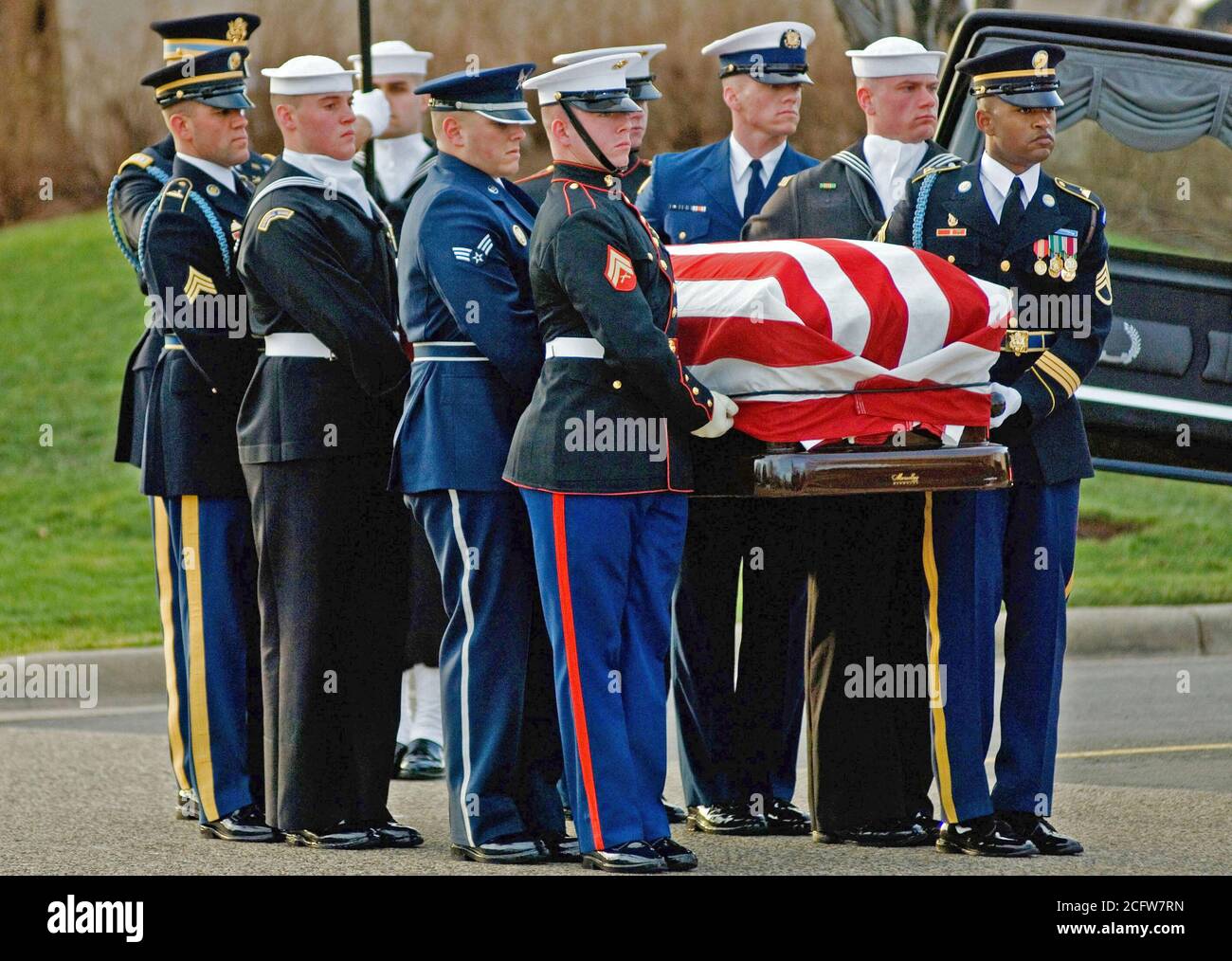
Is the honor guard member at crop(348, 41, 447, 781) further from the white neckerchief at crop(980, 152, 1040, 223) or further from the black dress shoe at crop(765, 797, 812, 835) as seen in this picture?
the white neckerchief at crop(980, 152, 1040, 223)

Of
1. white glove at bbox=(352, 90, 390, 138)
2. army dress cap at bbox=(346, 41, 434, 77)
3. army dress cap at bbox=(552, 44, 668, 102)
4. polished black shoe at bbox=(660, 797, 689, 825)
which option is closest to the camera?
army dress cap at bbox=(552, 44, 668, 102)

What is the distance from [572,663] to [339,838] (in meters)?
0.93

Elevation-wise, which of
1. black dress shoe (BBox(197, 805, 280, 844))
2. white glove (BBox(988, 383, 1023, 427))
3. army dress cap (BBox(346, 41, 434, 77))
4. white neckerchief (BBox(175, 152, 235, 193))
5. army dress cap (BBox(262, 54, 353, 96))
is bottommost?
black dress shoe (BBox(197, 805, 280, 844))

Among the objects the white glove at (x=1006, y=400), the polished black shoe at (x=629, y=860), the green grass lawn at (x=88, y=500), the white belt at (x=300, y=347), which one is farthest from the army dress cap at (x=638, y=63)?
the green grass lawn at (x=88, y=500)

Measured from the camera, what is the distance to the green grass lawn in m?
10.2

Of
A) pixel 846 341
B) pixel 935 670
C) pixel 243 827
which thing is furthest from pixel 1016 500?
pixel 243 827

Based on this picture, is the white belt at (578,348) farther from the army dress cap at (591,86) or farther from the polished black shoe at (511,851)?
the polished black shoe at (511,851)

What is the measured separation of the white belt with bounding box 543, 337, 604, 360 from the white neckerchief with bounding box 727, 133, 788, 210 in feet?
5.15

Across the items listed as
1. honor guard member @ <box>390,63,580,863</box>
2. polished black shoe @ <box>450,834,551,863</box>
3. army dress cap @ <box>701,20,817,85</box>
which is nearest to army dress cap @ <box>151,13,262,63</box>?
honor guard member @ <box>390,63,580,863</box>

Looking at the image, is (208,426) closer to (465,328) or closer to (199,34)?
(465,328)

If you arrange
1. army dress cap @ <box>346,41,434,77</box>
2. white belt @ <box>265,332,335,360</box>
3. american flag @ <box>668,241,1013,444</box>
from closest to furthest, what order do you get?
american flag @ <box>668,241,1013,444</box> < white belt @ <box>265,332,335,360</box> < army dress cap @ <box>346,41,434,77</box>

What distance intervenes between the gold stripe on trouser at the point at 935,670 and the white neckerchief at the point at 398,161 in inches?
110

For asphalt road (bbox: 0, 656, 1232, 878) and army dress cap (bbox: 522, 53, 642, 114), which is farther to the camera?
asphalt road (bbox: 0, 656, 1232, 878)

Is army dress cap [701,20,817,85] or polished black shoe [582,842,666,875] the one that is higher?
army dress cap [701,20,817,85]
